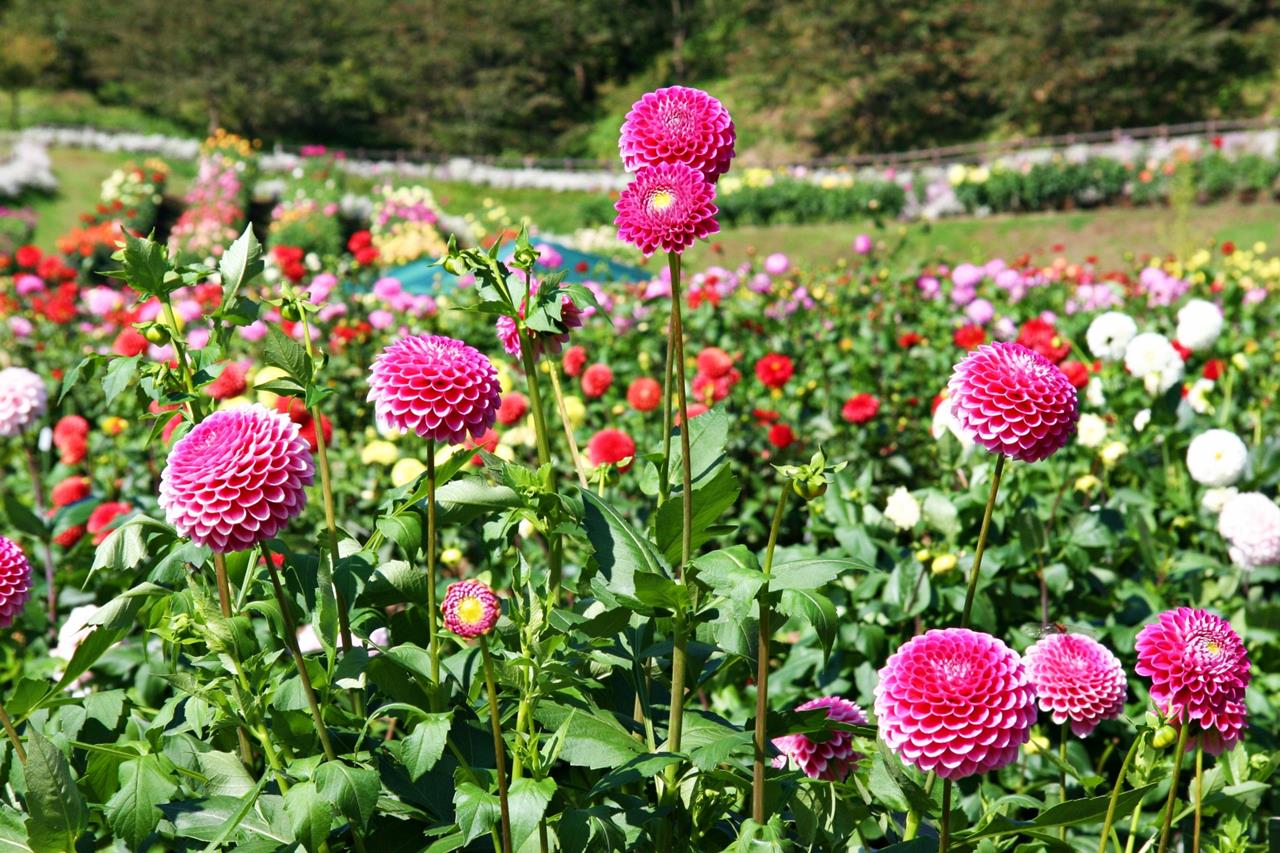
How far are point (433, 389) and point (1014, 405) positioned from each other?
0.62 meters

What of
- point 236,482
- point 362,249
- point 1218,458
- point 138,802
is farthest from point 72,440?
point 1218,458

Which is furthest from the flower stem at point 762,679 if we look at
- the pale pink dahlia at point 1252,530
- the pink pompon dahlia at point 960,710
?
the pale pink dahlia at point 1252,530

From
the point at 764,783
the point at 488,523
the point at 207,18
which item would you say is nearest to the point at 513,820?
the point at 764,783

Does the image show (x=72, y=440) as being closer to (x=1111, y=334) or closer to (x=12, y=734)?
(x=12, y=734)

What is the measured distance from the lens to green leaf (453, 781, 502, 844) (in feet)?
3.57

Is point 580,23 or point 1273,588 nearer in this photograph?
point 1273,588

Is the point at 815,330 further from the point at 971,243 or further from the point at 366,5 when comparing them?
the point at 366,5

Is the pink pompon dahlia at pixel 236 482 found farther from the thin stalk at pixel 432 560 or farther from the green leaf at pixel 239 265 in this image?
the green leaf at pixel 239 265

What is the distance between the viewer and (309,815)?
1.08 m

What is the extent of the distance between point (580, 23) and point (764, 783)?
101 ft

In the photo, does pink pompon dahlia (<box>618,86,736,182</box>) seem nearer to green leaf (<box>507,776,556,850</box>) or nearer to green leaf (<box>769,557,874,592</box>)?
green leaf (<box>769,557,874,592</box>)

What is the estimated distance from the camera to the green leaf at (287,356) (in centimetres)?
124

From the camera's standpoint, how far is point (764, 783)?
1212 millimetres

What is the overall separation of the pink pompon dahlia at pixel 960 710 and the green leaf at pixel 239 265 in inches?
34.3
